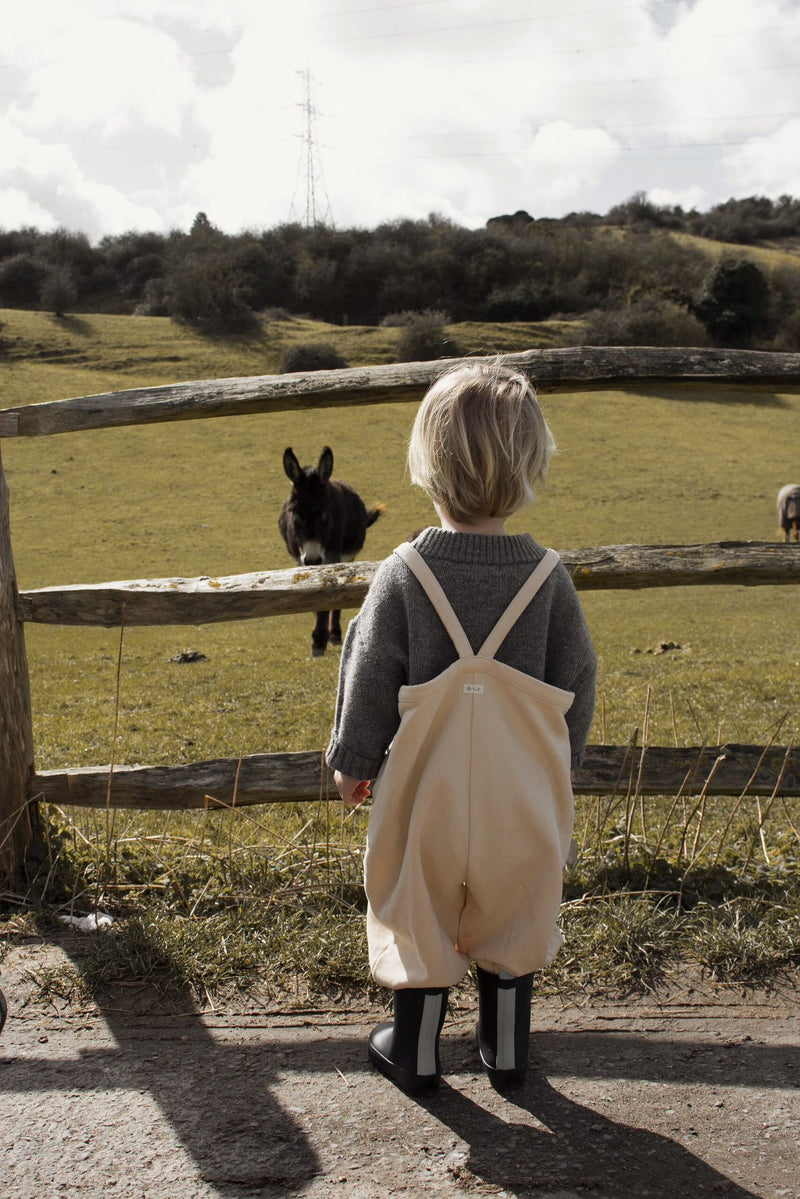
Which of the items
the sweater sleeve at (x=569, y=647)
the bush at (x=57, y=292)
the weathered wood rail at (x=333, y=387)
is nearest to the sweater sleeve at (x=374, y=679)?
the sweater sleeve at (x=569, y=647)

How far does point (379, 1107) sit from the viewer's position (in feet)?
7.20

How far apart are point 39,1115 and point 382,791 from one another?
44.1 inches

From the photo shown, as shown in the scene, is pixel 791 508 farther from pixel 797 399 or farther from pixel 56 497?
pixel 797 399

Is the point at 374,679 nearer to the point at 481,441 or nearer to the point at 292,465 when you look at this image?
the point at 481,441

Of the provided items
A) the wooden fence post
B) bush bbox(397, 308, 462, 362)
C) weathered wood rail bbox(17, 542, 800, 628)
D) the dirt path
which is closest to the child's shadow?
the dirt path

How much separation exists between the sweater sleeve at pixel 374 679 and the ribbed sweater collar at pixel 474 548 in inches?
3.6

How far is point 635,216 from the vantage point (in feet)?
316

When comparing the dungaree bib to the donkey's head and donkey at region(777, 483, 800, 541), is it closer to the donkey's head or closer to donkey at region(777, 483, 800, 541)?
the donkey's head

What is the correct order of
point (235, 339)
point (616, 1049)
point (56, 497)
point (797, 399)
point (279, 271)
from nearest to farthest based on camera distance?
point (616, 1049) < point (56, 497) < point (797, 399) < point (235, 339) < point (279, 271)

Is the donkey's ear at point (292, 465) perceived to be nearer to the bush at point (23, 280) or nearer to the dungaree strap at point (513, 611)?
the dungaree strap at point (513, 611)

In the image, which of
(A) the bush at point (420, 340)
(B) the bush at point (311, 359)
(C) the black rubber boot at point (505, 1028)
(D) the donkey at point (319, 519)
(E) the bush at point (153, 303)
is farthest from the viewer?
(E) the bush at point (153, 303)

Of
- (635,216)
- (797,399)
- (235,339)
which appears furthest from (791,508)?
(635,216)

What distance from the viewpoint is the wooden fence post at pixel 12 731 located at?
331 centimetres

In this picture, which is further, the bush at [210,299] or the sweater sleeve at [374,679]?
the bush at [210,299]
